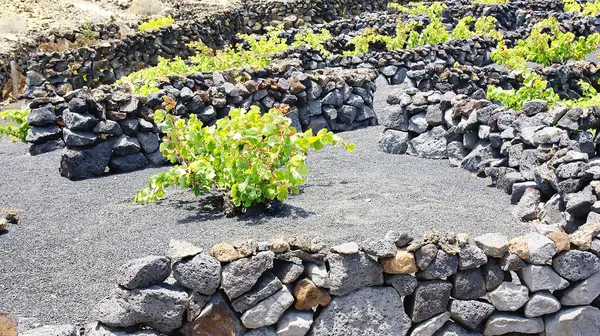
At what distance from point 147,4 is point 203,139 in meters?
19.3

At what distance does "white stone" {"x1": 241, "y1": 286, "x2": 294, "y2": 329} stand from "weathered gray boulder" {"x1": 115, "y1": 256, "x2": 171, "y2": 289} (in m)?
0.57

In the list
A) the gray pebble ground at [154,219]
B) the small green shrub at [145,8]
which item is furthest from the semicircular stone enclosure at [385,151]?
the small green shrub at [145,8]

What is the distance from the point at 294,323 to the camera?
4.41 m

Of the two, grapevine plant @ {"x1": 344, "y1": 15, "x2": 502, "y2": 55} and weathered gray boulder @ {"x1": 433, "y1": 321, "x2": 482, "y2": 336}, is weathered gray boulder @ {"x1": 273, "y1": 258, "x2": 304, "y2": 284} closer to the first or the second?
weathered gray boulder @ {"x1": 433, "y1": 321, "x2": 482, "y2": 336}

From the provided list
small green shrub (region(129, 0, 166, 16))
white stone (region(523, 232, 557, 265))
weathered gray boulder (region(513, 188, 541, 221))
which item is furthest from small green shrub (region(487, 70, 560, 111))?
small green shrub (region(129, 0, 166, 16))

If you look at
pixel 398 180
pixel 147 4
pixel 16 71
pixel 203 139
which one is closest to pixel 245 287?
pixel 203 139

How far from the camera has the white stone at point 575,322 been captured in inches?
185

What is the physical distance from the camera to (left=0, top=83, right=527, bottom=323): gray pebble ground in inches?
206

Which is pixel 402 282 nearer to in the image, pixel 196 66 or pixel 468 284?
pixel 468 284

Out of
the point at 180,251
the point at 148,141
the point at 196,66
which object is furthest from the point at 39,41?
the point at 180,251

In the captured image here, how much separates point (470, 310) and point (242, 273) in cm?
147

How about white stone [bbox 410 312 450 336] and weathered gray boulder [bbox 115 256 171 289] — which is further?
white stone [bbox 410 312 450 336]

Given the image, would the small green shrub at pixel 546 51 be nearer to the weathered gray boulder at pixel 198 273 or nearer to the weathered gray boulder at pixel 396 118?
the weathered gray boulder at pixel 396 118

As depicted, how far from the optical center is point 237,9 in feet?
78.3
